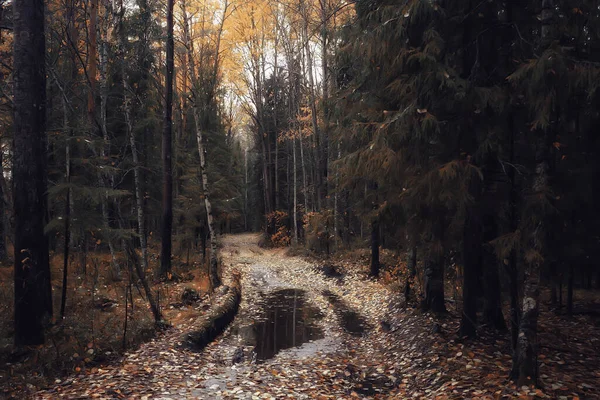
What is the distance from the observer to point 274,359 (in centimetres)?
815

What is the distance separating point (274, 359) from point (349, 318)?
3840 millimetres

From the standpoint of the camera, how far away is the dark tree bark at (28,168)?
6.43 m

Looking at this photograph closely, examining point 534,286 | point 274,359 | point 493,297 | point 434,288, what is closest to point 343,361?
point 274,359

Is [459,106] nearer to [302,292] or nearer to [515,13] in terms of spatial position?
[515,13]

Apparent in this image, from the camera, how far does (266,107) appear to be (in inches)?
1334

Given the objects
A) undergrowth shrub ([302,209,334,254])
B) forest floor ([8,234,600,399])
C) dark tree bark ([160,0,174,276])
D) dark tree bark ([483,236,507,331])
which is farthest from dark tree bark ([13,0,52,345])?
undergrowth shrub ([302,209,334,254])

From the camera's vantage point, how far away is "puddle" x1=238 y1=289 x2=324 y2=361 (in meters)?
9.17

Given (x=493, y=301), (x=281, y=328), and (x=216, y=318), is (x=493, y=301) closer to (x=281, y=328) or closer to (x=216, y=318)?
(x=281, y=328)

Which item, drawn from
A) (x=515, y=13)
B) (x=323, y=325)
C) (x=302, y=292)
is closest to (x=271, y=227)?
(x=302, y=292)

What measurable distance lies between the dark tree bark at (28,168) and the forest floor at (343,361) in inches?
58.6

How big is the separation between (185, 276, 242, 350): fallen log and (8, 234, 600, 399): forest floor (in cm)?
26

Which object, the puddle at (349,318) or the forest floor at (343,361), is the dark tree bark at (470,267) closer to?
the forest floor at (343,361)

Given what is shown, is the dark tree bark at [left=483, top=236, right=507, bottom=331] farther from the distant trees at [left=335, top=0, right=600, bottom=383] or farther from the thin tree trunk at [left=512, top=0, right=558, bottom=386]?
the thin tree trunk at [left=512, top=0, right=558, bottom=386]

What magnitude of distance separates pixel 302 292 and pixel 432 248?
8.49 metres
